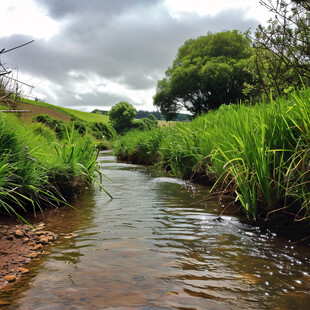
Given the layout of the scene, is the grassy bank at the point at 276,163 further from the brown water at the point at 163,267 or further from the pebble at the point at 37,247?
the pebble at the point at 37,247

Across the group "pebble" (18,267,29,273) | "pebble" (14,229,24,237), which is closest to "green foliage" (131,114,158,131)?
"pebble" (14,229,24,237)

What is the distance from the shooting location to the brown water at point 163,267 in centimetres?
146

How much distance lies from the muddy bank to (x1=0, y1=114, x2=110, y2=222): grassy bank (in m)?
0.18

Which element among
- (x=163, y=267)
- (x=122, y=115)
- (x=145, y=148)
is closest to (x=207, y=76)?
(x=122, y=115)

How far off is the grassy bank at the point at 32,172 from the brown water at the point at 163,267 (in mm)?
377

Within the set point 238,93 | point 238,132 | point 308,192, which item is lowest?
point 308,192

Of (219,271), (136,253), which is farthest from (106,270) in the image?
(219,271)

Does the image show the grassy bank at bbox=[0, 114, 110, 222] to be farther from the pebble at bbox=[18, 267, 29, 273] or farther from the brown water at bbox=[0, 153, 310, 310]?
the pebble at bbox=[18, 267, 29, 273]

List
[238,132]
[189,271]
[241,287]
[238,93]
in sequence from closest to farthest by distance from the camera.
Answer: [241,287] → [189,271] → [238,132] → [238,93]

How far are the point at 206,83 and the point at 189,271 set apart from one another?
82.3 ft

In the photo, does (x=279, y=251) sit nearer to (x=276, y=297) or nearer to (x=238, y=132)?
(x=276, y=297)

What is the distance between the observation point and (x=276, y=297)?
1488 millimetres

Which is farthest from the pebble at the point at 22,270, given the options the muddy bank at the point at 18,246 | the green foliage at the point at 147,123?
the green foliage at the point at 147,123

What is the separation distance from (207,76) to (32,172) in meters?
23.8
